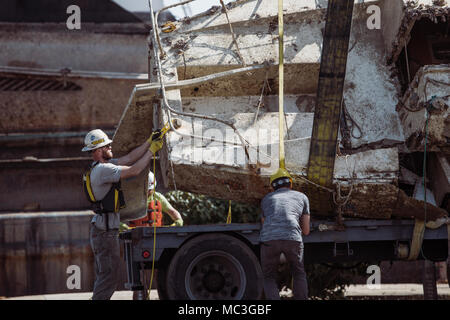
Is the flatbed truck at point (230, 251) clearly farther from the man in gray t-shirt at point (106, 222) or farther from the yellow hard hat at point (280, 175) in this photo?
the yellow hard hat at point (280, 175)

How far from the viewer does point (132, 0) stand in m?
12.8

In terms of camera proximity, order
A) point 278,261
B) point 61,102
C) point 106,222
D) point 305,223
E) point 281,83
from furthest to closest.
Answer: point 61,102 < point 281,83 < point 106,222 < point 305,223 < point 278,261

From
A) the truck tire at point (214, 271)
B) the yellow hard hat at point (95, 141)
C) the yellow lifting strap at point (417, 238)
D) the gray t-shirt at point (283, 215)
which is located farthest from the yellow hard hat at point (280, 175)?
the yellow hard hat at point (95, 141)

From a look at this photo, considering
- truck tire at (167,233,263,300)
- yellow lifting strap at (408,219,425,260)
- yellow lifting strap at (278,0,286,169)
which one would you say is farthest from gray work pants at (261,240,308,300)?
yellow lifting strap at (408,219,425,260)

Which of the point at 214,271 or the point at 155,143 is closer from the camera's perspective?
the point at 214,271

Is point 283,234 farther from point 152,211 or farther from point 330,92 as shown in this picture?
point 152,211

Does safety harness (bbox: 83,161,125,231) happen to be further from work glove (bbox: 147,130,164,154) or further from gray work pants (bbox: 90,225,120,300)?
work glove (bbox: 147,130,164,154)

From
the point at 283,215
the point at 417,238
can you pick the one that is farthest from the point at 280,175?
the point at 417,238

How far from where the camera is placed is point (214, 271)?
5871 millimetres

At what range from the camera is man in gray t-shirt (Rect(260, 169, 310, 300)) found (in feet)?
17.5

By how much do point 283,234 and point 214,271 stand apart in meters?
0.95

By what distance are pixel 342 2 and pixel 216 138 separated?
74.5 inches
